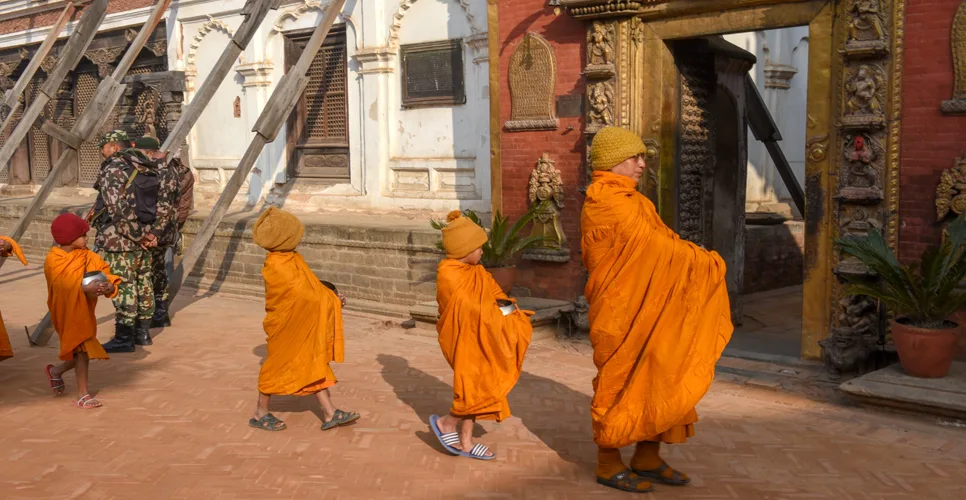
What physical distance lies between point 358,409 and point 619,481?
2.34 meters

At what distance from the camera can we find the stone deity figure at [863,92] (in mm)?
6945

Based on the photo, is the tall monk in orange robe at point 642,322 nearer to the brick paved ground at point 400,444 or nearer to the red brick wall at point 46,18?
the brick paved ground at point 400,444

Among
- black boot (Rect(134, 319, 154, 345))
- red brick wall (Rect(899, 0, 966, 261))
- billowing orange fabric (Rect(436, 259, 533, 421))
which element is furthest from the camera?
black boot (Rect(134, 319, 154, 345))

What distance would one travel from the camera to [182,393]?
7047 millimetres

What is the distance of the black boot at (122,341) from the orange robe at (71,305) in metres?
1.70

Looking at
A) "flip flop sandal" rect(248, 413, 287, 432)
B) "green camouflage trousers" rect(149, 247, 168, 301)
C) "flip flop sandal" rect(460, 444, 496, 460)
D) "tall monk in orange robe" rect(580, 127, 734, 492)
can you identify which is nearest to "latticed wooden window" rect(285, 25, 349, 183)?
"green camouflage trousers" rect(149, 247, 168, 301)

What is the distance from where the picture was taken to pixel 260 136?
10.6 m

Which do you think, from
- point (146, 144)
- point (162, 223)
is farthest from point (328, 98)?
point (162, 223)

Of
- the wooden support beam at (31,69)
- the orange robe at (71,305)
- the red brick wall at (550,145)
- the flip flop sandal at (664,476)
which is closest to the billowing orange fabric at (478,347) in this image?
the flip flop sandal at (664,476)

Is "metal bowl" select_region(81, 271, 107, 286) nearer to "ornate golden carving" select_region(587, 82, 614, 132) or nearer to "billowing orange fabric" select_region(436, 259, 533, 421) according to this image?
"billowing orange fabric" select_region(436, 259, 533, 421)

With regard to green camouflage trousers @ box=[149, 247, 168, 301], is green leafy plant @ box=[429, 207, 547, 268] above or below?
above

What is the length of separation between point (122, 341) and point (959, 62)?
7.39 metres

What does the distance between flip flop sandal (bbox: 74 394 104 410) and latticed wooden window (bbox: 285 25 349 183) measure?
6.98m

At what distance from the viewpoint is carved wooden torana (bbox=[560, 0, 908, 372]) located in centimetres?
695
